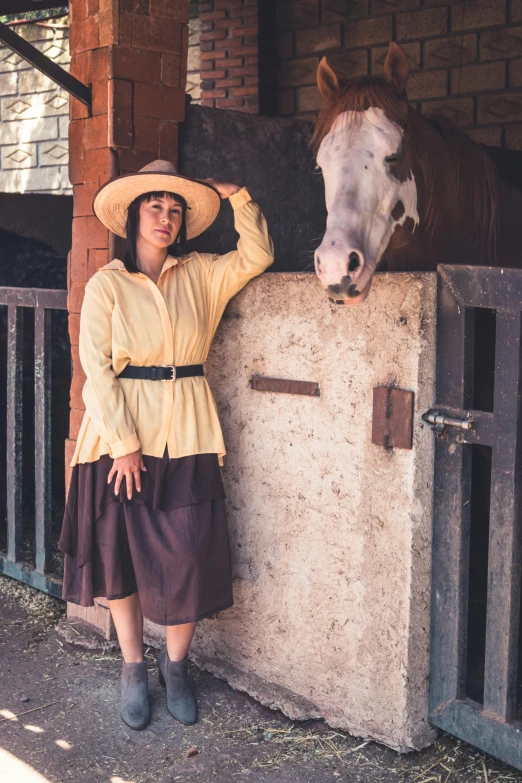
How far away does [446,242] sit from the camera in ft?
11.9

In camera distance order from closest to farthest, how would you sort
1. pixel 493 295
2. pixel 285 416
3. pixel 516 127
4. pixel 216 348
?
pixel 493 295 < pixel 285 416 < pixel 216 348 < pixel 516 127

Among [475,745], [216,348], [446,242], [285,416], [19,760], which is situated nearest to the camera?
[475,745]

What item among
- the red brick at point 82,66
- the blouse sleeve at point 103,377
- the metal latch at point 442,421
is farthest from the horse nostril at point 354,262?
the red brick at point 82,66

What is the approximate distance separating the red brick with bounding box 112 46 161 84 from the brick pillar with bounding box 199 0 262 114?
3464 millimetres

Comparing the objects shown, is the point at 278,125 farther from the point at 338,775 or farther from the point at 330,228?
the point at 338,775

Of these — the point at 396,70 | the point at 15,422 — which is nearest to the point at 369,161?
the point at 396,70

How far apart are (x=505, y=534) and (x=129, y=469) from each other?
1.29 meters

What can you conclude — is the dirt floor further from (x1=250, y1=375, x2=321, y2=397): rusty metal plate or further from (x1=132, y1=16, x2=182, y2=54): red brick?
(x1=132, y1=16, x2=182, y2=54): red brick

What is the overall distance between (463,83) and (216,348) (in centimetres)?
401

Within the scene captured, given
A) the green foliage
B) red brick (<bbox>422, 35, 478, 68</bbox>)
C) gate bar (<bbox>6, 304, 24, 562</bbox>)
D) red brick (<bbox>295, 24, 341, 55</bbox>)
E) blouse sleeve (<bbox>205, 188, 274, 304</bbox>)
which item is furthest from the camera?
the green foliage

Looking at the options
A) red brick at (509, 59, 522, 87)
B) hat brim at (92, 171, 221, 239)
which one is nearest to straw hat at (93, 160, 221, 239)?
hat brim at (92, 171, 221, 239)

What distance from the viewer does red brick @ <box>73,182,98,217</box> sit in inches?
143

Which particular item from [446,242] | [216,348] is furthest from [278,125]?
[216,348]

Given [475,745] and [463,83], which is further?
[463,83]
